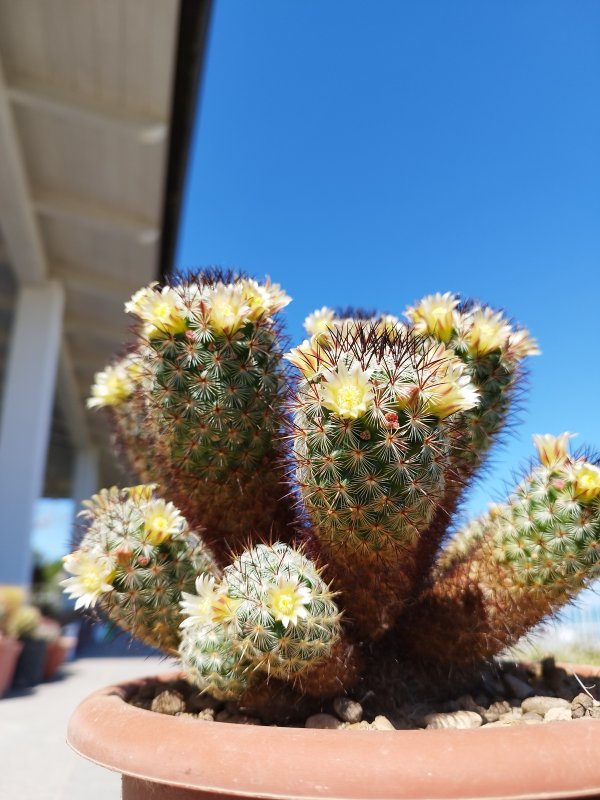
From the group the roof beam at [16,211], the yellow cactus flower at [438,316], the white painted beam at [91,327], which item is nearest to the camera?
the yellow cactus flower at [438,316]

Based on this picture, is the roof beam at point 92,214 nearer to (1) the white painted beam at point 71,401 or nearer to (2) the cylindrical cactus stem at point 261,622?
(1) the white painted beam at point 71,401

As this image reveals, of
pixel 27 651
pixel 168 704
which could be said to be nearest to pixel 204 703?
pixel 168 704

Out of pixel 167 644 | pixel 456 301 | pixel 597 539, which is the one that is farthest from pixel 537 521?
pixel 167 644

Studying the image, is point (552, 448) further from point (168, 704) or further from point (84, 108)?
point (84, 108)

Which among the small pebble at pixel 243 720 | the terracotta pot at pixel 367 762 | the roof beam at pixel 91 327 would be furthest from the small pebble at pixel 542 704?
the roof beam at pixel 91 327

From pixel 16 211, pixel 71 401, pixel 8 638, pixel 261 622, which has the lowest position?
pixel 8 638

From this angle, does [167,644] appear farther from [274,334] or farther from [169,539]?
[274,334]

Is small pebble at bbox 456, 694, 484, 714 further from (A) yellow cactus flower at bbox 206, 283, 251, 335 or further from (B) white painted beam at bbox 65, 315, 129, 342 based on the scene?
(B) white painted beam at bbox 65, 315, 129, 342
